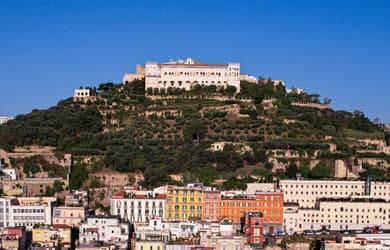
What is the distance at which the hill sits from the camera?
43000 mm

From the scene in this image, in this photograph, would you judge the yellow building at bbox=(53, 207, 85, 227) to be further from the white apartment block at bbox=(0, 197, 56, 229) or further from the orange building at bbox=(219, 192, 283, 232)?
the orange building at bbox=(219, 192, 283, 232)

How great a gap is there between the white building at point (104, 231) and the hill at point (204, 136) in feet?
28.2

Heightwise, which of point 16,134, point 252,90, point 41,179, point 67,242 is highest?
point 252,90

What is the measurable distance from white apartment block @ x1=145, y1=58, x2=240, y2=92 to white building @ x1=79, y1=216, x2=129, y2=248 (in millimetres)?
24373

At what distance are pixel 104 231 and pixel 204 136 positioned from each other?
16.8 m

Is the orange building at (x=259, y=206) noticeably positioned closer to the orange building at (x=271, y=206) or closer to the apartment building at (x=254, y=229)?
the orange building at (x=271, y=206)

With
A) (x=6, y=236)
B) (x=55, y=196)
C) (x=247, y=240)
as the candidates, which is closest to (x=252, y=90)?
(x=55, y=196)

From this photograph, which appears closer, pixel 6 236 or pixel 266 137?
pixel 6 236

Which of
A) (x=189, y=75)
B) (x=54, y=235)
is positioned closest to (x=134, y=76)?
(x=189, y=75)

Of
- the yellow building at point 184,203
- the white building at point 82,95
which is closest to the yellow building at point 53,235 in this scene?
the yellow building at point 184,203

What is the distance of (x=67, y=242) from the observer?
31.3 meters

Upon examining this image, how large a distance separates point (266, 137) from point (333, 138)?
172 inches

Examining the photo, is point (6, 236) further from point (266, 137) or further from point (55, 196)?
point (266, 137)

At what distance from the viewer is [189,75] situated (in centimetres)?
5712
